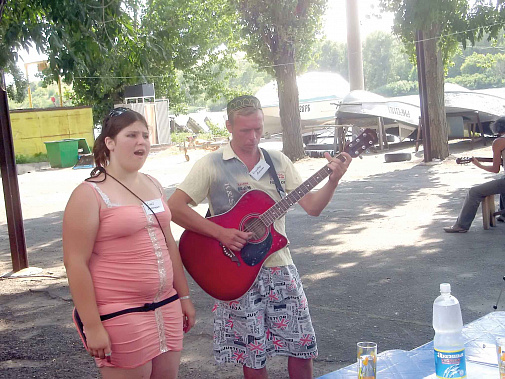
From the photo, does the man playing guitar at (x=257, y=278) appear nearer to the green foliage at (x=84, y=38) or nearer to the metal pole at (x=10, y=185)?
the green foliage at (x=84, y=38)

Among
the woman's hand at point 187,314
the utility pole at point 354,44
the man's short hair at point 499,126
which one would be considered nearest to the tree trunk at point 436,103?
the man's short hair at point 499,126

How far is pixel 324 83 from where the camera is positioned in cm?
4272

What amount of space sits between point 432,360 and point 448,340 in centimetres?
39

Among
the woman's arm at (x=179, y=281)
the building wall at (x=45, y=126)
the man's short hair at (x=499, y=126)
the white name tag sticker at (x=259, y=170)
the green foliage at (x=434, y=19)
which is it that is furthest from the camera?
the building wall at (x=45, y=126)

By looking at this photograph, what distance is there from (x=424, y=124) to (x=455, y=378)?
16.2 metres

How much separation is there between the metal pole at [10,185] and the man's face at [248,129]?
526cm

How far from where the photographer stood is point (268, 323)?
3.63m

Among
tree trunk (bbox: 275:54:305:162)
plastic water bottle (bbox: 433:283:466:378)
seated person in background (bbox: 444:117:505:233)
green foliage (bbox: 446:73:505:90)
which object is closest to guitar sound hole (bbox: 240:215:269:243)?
plastic water bottle (bbox: 433:283:466:378)

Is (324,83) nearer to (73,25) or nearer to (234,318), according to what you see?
(73,25)

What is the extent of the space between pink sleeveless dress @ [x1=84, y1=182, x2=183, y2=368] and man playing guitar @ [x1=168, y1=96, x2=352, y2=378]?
0.63 meters

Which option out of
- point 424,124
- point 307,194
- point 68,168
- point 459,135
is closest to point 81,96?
point 68,168

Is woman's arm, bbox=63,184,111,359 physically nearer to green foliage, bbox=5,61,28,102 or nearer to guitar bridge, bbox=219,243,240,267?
guitar bridge, bbox=219,243,240,267

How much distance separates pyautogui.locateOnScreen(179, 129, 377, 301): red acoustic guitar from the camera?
11.7 feet

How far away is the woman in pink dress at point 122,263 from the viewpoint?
2812 millimetres
